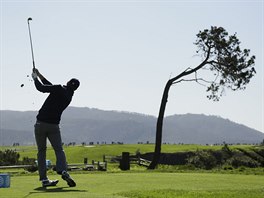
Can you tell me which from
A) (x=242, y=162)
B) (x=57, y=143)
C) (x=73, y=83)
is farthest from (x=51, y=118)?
(x=242, y=162)

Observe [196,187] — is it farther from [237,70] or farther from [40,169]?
[237,70]

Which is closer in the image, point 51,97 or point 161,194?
point 161,194

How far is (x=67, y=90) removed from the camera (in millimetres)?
11844

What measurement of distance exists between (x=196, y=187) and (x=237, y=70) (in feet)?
96.4

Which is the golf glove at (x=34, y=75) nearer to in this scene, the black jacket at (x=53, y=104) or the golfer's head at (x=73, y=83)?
the black jacket at (x=53, y=104)

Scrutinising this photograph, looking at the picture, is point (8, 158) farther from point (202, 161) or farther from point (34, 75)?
point (34, 75)

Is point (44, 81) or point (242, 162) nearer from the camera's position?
point (44, 81)

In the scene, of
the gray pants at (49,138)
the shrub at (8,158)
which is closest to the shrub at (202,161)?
the shrub at (8,158)

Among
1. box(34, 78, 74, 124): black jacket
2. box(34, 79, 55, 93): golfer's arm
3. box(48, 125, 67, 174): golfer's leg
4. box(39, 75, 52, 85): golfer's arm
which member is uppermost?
box(39, 75, 52, 85): golfer's arm

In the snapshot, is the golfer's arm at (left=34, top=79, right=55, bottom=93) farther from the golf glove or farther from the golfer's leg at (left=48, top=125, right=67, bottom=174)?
the golfer's leg at (left=48, top=125, right=67, bottom=174)

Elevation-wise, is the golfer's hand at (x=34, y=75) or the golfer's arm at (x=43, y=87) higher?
the golfer's hand at (x=34, y=75)

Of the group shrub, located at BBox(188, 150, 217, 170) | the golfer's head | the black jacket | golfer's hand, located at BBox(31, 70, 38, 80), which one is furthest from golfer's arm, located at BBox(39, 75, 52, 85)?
shrub, located at BBox(188, 150, 217, 170)

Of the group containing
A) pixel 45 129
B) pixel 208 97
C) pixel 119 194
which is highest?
pixel 208 97

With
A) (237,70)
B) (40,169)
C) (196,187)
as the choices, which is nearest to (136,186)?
(196,187)
